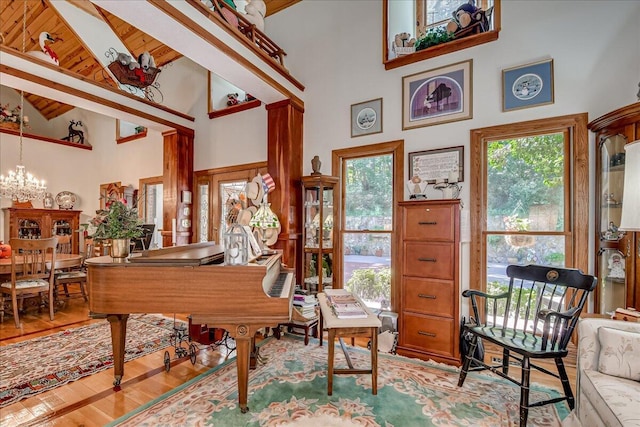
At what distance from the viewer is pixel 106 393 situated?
7.07 feet

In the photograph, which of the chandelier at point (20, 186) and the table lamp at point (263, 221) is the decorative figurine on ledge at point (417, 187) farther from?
the chandelier at point (20, 186)

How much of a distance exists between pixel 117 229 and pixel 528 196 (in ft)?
11.3

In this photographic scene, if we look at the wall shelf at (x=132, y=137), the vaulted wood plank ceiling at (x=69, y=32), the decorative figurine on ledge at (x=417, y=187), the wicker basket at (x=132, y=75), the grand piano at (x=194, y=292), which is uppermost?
the vaulted wood plank ceiling at (x=69, y=32)

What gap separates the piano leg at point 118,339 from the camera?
2.12 meters

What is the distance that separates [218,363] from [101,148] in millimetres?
6336

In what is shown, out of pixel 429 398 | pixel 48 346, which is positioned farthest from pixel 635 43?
pixel 48 346

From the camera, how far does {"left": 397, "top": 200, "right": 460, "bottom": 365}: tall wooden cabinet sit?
2615mm

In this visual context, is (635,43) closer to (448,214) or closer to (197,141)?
(448,214)

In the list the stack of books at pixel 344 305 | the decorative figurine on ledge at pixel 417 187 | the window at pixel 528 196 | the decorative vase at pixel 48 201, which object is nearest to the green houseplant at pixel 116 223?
the stack of books at pixel 344 305

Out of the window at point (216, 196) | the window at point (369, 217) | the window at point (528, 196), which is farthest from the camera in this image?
the window at point (216, 196)

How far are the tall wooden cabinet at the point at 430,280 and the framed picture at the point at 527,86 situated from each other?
3.67 feet

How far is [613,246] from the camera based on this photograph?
2.28 metres

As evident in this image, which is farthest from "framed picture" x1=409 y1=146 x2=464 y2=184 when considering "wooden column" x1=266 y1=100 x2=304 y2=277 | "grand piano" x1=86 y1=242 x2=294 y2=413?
"grand piano" x1=86 y1=242 x2=294 y2=413

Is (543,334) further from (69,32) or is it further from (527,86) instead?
(69,32)
